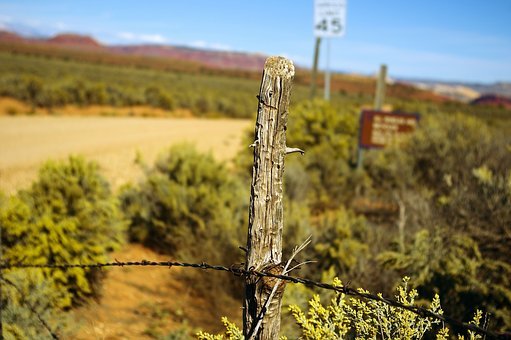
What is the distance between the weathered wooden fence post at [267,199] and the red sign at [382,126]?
6.68 m

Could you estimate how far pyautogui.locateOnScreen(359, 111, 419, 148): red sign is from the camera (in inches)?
313

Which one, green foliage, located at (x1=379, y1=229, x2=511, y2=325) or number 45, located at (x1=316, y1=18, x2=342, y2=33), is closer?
green foliage, located at (x1=379, y1=229, x2=511, y2=325)

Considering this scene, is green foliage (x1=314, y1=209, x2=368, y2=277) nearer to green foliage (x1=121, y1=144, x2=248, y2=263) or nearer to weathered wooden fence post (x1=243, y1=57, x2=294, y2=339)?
green foliage (x1=121, y1=144, x2=248, y2=263)

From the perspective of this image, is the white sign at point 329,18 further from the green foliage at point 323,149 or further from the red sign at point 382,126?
the red sign at point 382,126

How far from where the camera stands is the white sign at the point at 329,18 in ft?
35.7

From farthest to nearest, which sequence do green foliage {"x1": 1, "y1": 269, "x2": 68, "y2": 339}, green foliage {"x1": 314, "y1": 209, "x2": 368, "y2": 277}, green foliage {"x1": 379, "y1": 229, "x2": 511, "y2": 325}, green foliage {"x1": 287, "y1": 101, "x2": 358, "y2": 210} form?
green foliage {"x1": 287, "y1": 101, "x2": 358, "y2": 210}
green foliage {"x1": 314, "y1": 209, "x2": 368, "y2": 277}
green foliage {"x1": 379, "y1": 229, "x2": 511, "y2": 325}
green foliage {"x1": 1, "y1": 269, "x2": 68, "y2": 339}

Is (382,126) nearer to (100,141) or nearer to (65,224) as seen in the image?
(65,224)

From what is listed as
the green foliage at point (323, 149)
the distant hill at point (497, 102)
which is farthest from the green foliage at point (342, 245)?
the distant hill at point (497, 102)

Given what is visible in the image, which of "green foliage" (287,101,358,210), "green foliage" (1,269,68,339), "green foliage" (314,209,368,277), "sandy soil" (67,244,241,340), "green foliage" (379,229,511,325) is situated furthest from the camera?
"green foliage" (287,101,358,210)

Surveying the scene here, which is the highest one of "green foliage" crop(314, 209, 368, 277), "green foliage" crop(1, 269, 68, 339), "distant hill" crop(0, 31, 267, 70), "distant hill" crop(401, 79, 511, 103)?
"distant hill" crop(0, 31, 267, 70)

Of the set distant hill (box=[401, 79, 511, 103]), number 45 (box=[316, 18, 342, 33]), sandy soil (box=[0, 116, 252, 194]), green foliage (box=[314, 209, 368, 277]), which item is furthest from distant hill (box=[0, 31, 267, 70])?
green foliage (box=[314, 209, 368, 277])

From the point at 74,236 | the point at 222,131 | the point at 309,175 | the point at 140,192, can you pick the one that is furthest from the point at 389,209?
the point at 222,131

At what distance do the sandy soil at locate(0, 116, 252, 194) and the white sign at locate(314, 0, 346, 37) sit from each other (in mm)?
3748

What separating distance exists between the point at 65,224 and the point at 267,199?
3171mm
